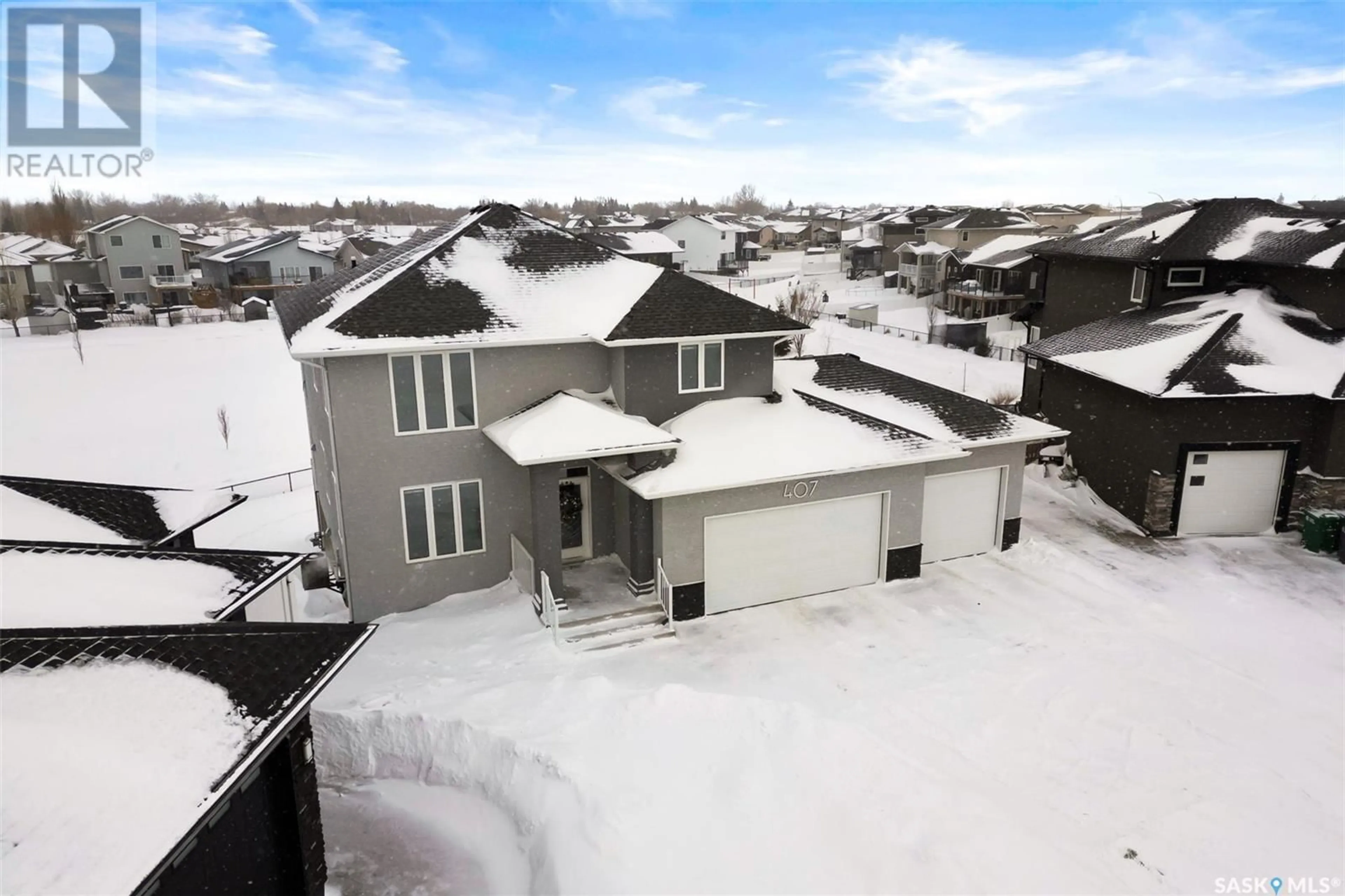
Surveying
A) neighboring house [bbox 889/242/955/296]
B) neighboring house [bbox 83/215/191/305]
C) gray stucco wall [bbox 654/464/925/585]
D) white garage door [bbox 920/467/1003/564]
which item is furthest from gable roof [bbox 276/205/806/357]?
neighboring house [bbox 83/215/191/305]

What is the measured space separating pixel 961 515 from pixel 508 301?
36.5ft

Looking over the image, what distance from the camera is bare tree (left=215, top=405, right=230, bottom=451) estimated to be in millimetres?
35406

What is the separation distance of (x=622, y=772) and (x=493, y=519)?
7.00 m

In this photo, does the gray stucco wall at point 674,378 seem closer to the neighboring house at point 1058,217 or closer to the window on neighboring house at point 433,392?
the window on neighboring house at point 433,392

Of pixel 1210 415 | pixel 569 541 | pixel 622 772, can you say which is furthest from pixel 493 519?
pixel 1210 415

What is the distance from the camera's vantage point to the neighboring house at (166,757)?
6.00 m

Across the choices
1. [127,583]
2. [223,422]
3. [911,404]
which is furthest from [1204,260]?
[223,422]

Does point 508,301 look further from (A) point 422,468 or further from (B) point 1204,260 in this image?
(B) point 1204,260

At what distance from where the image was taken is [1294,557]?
18641 millimetres

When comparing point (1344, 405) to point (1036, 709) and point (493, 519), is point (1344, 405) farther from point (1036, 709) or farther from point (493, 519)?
point (493, 519)

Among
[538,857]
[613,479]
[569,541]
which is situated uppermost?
[613,479]

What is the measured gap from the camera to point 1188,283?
2419 cm

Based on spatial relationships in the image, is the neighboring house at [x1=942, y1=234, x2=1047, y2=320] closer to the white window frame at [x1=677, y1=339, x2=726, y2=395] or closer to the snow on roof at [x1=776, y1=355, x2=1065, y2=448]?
the snow on roof at [x1=776, y1=355, x2=1065, y2=448]

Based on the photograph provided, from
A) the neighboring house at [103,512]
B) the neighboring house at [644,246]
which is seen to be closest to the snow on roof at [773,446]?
the neighboring house at [103,512]
